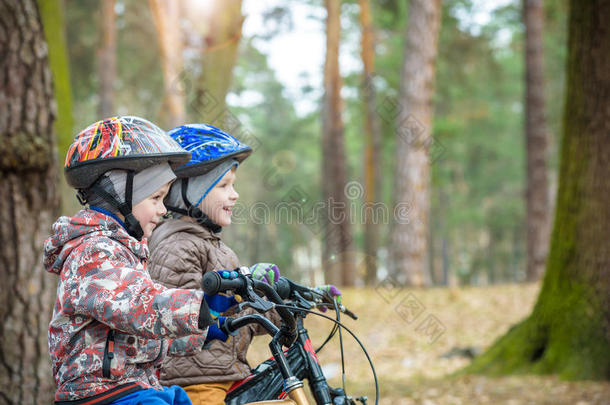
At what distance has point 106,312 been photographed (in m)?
2.07

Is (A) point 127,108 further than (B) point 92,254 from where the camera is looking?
Yes

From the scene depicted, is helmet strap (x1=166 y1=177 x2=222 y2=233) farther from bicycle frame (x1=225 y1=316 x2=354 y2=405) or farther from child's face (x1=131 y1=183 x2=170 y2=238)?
bicycle frame (x1=225 y1=316 x2=354 y2=405)

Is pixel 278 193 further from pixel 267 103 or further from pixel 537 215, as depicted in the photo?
pixel 537 215

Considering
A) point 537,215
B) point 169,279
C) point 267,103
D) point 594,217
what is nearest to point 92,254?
point 169,279

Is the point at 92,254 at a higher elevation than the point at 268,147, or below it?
below

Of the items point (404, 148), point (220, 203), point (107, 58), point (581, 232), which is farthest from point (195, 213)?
point (107, 58)

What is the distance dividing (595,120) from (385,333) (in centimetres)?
545

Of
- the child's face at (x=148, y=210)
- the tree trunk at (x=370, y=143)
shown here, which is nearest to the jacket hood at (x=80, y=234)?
the child's face at (x=148, y=210)

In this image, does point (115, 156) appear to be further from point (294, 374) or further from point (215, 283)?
point (294, 374)

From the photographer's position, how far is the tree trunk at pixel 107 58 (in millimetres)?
17453

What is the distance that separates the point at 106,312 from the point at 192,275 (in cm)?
80

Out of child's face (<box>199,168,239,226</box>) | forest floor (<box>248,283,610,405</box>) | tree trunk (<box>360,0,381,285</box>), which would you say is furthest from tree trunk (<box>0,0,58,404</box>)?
tree trunk (<box>360,0,381,285</box>)

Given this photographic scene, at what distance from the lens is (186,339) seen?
97.1 inches

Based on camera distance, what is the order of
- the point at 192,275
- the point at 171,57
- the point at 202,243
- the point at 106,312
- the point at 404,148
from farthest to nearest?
the point at 404,148 < the point at 171,57 < the point at 202,243 < the point at 192,275 < the point at 106,312
